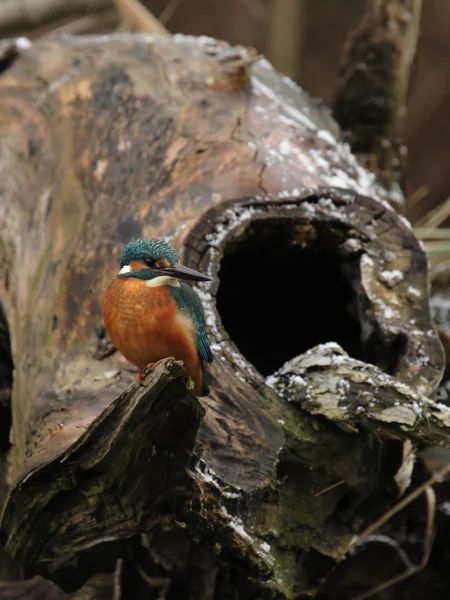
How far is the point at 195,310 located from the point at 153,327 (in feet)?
0.35

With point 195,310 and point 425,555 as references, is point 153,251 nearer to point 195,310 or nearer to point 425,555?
point 195,310

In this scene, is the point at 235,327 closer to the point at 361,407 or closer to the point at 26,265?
the point at 26,265

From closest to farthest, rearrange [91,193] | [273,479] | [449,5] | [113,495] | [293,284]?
1. [113,495]
2. [273,479]
3. [91,193]
4. [293,284]
5. [449,5]

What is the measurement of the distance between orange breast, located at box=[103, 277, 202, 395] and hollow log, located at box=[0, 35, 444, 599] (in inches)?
5.9

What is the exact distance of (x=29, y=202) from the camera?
2.83 metres

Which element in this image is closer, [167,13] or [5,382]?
[5,382]

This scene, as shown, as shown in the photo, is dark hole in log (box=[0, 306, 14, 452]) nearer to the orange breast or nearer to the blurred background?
the orange breast

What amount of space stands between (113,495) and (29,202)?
1.28 metres

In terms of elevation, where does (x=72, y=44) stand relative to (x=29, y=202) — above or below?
above

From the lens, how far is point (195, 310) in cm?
194

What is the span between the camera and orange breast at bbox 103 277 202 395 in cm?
189

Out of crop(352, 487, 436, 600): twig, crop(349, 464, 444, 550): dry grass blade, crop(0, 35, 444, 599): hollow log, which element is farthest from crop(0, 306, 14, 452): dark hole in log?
crop(352, 487, 436, 600): twig

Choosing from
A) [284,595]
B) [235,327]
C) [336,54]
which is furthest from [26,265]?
[336,54]

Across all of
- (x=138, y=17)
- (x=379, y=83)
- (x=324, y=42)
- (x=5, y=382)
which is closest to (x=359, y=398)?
(x=5, y=382)
